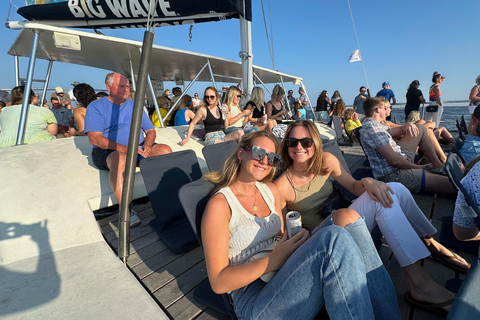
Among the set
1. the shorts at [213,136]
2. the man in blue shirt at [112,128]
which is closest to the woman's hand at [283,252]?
the man in blue shirt at [112,128]

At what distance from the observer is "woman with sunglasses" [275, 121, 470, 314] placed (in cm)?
149

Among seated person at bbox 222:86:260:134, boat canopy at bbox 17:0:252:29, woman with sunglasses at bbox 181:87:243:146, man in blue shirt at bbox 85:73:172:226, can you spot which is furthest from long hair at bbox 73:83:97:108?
seated person at bbox 222:86:260:134

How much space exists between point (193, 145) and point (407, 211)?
3.74 metres

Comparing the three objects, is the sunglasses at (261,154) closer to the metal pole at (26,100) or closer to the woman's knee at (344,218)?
the woman's knee at (344,218)

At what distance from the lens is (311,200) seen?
82.7 inches

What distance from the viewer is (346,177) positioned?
2.22m

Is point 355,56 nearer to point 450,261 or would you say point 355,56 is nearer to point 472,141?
point 472,141

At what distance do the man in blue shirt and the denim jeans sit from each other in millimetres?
2275

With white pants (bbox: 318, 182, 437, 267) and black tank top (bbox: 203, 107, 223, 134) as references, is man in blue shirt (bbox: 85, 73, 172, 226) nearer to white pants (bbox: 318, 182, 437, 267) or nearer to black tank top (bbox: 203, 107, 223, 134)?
black tank top (bbox: 203, 107, 223, 134)

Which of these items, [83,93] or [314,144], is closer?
[314,144]

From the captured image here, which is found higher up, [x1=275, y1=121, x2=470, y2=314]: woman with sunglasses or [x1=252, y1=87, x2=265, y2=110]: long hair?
[x1=252, y1=87, x2=265, y2=110]: long hair

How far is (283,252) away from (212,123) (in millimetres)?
3760

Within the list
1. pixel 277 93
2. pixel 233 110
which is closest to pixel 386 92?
pixel 277 93

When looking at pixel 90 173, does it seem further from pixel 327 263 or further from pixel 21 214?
pixel 327 263
